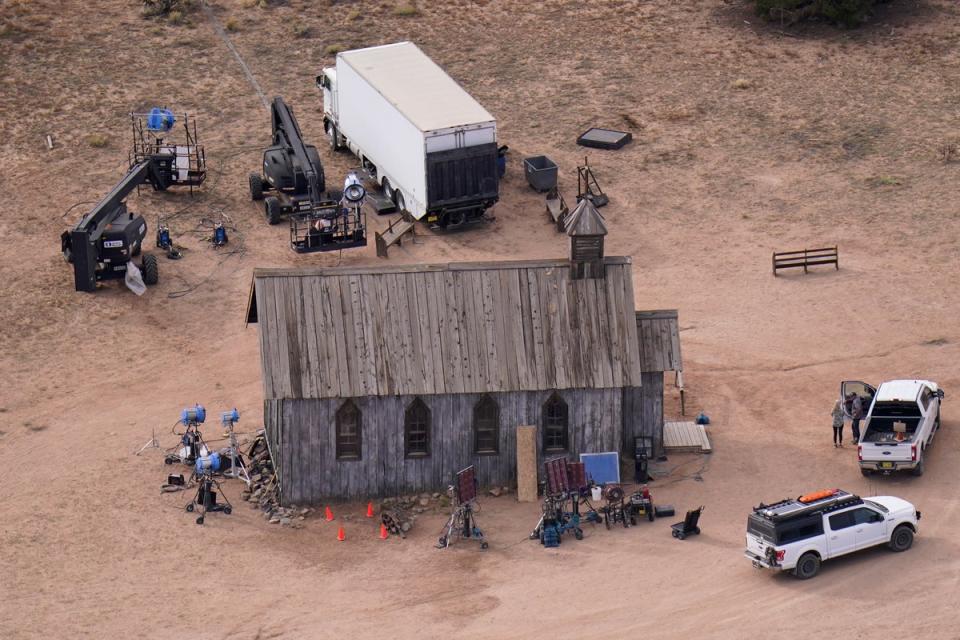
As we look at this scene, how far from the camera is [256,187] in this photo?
2574 inches

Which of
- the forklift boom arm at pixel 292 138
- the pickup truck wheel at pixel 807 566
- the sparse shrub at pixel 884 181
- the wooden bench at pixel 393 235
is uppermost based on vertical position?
the forklift boom arm at pixel 292 138

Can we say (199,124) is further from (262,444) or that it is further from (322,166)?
(262,444)

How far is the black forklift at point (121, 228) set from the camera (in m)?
59.1

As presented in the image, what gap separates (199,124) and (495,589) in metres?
33.1

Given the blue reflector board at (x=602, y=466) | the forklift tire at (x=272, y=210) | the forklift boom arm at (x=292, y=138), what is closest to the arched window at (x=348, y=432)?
the blue reflector board at (x=602, y=466)

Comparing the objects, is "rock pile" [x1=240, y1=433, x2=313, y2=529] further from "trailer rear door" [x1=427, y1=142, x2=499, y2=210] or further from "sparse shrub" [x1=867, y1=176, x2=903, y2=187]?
"sparse shrub" [x1=867, y1=176, x2=903, y2=187]

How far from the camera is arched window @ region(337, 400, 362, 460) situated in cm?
4697

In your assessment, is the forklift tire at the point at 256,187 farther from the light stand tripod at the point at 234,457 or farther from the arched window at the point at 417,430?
the arched window at the point at 417,430

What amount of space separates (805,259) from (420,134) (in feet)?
42.4

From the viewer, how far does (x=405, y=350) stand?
155 ft

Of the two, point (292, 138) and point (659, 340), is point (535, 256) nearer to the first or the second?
point (292, 138)

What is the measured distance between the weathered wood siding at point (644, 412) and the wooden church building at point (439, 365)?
1.63 ft

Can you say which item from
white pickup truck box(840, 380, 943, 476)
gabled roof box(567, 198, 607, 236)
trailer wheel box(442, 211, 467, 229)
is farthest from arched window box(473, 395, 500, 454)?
trailer wheel box(442, 211, 467, 229)

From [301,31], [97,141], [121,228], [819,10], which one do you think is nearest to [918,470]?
[121,228]
